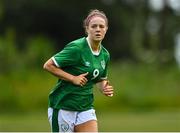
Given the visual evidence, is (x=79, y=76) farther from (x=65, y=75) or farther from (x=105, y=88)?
(x=105, y=88)

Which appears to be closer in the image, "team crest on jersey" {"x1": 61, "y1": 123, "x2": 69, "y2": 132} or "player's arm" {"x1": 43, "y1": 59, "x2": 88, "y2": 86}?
"player's arm" {"x1": 43, "y1": 59, "x2": 88, "y2": 86}

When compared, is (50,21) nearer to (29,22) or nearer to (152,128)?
(29,22)

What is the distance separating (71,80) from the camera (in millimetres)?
8469

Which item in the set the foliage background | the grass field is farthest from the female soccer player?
the foliage background

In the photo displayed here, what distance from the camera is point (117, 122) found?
18.8 metres

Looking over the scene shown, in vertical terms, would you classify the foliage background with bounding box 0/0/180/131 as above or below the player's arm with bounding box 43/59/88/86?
above

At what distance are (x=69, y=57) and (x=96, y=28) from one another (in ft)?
1.35

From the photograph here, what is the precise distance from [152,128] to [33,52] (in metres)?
13.4

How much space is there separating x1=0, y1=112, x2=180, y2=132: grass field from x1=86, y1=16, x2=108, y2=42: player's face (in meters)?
7.76

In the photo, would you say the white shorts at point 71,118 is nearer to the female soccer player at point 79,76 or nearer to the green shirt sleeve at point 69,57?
the female soccer player at point 79,76

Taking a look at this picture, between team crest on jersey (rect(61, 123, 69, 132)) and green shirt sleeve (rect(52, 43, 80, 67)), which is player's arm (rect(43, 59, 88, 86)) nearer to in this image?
green shirt sleeve (rect(52, 43, 80, 67))

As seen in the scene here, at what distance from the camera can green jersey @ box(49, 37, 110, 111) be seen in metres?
8.57

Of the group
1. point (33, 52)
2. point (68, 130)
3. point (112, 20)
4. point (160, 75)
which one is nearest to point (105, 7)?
point (112, 20)

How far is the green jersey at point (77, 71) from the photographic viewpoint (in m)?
8.57
